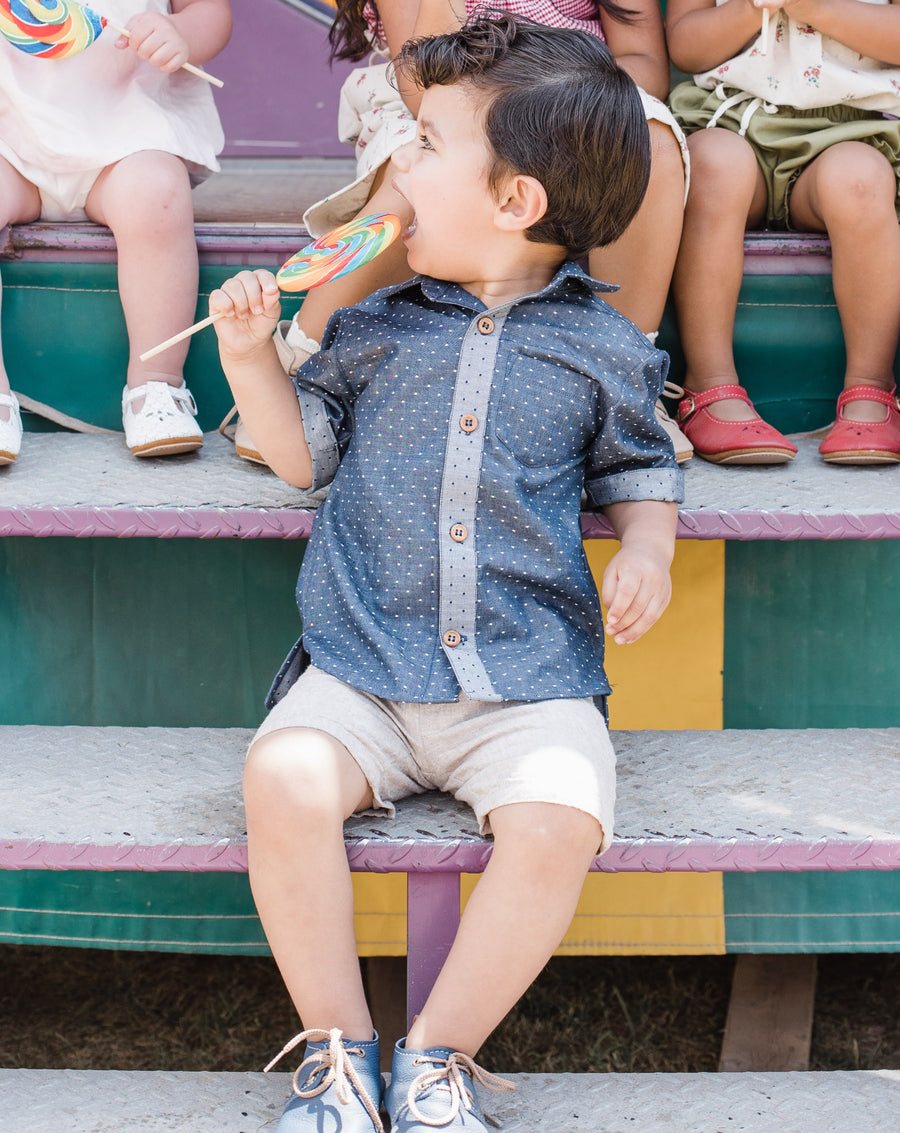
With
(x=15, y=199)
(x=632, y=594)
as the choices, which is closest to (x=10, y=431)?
(x=15, y=199)

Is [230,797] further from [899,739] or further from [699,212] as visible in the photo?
[699,212]

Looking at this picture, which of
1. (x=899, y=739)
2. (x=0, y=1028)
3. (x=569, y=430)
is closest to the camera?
(x=569, y=430)

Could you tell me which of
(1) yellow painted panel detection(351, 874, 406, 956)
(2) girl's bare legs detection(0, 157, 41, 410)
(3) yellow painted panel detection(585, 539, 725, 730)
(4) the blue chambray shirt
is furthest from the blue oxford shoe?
(2) girl's bare legs detection(0, 157, 41, 410)

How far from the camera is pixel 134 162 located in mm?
2113

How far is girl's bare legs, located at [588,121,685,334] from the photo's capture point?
1.97m

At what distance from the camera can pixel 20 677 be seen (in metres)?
2.15

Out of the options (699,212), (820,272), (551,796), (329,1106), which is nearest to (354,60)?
(699,212)

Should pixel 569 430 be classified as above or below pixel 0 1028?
above

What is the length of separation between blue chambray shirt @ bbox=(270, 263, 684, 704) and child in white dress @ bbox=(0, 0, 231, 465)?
42 centimetres

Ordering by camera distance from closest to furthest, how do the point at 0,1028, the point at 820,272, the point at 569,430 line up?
the point at 569,430, the point at 820,272, the point at 0,1028

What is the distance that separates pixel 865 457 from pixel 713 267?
394 mm

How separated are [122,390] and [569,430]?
2.87 ft

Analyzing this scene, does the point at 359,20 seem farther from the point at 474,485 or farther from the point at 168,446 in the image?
the point at 474,485

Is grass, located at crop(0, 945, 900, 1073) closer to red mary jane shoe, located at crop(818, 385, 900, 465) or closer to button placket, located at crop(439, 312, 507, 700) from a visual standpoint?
button placket, located at crop(439, 312, 507, 700)
